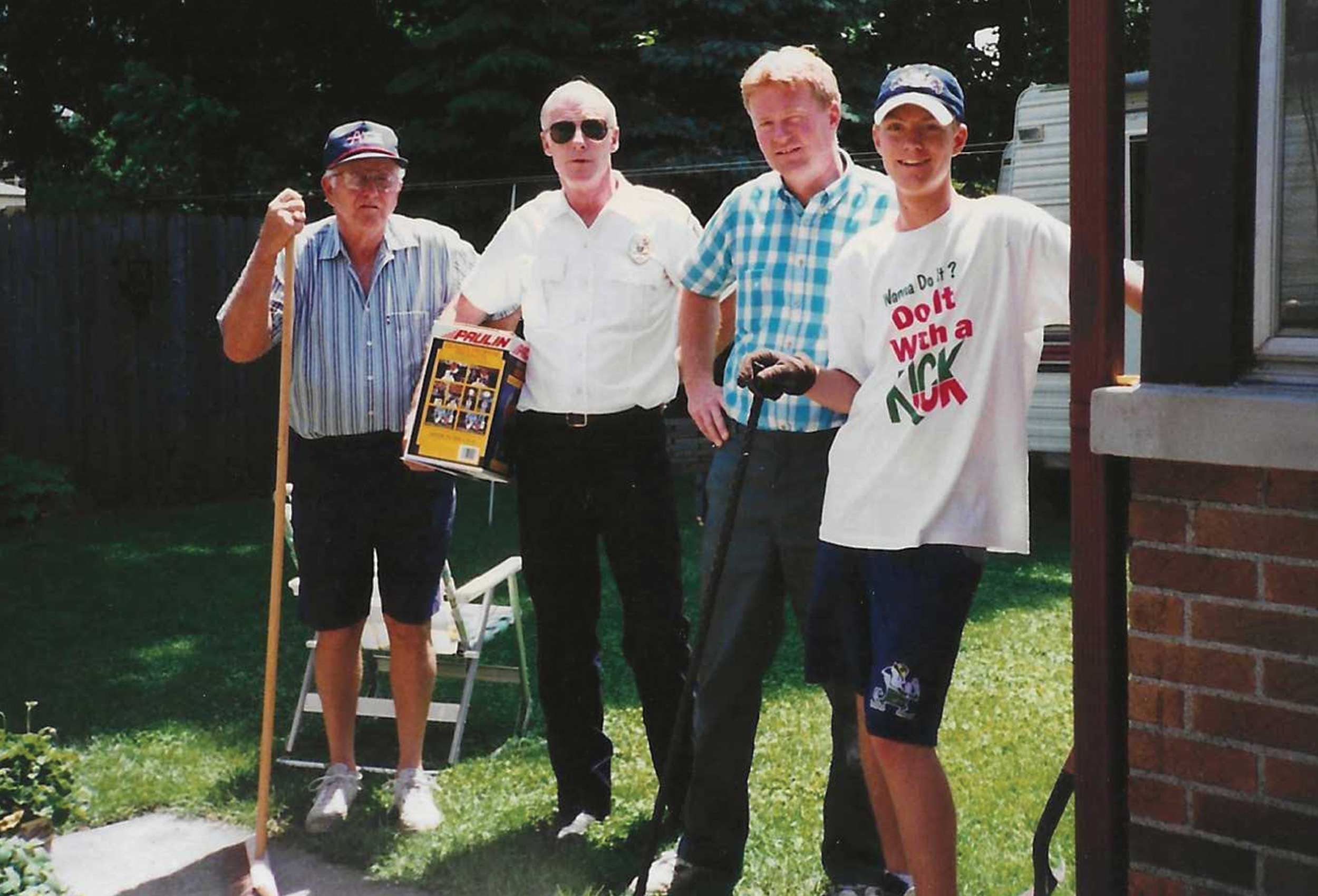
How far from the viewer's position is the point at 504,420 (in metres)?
4.16

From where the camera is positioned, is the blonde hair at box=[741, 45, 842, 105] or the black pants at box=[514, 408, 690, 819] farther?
the black pants at box=[514, 408, 690, 819]

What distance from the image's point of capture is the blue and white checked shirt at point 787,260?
3654 millimetres

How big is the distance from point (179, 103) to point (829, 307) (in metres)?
11.7

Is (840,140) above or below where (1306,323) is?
above

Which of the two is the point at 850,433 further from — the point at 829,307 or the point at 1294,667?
the point at 1294,667

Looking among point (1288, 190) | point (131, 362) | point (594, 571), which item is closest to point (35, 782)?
point (594, 571)

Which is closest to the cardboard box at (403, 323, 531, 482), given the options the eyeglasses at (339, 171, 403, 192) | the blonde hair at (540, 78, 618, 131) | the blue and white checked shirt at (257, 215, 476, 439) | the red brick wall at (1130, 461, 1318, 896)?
the blue and white checked shirt at (257, 215, 476, 439)

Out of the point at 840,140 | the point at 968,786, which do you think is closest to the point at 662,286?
the point at 968,786

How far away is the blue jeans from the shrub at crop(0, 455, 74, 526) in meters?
7.46

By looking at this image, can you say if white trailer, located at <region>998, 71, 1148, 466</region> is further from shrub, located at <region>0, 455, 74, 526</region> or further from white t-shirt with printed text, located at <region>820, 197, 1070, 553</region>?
shrub, located at <region>0, 455, 74, 526</region>

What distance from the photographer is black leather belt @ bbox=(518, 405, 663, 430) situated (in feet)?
13.7

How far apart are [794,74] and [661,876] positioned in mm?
2132

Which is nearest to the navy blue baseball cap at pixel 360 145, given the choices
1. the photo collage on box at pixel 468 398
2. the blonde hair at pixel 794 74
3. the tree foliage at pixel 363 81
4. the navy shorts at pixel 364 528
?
the photo collage on box at pixel 468 398

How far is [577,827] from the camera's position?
4324 millimetres
